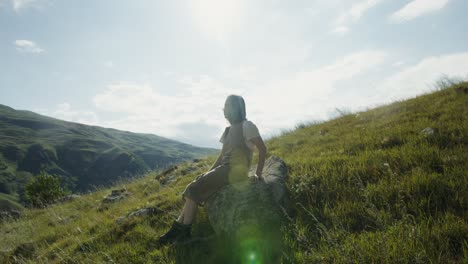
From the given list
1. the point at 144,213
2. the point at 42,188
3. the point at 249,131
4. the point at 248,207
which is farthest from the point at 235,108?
the point at 42,188

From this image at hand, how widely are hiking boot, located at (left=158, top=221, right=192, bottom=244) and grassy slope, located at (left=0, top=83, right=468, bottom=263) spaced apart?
0.24 metres

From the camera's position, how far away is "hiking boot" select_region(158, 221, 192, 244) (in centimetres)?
486

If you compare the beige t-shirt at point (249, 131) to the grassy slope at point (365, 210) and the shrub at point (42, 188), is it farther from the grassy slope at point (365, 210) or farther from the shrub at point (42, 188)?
the shrub at point (42, 188)

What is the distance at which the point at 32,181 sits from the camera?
68.3ft

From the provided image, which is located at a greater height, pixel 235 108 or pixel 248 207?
pixel 235 108

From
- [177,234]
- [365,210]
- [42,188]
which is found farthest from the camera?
[42,188]

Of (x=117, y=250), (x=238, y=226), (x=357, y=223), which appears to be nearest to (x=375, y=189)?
(x=357, y=223)

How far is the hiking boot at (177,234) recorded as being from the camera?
4857 mm

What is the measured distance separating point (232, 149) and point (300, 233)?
236 centimetres

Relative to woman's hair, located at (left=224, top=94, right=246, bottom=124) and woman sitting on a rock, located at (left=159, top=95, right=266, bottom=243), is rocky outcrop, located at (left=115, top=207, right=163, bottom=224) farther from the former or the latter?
woman's hair, located at (left=224, top=94, right=246, bottom=124)

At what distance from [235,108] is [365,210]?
3.25 meters

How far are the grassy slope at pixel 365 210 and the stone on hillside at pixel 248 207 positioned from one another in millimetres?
301

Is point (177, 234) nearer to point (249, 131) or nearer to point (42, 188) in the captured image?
point (249, 131)

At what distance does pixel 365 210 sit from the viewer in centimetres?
386
